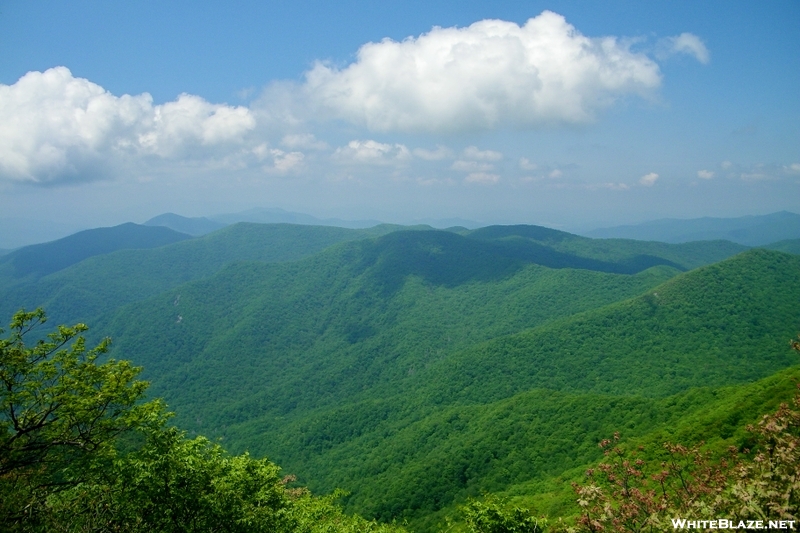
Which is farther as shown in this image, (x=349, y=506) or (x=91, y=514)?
(x=349, y=506)

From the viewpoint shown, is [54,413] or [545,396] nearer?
[54,413]

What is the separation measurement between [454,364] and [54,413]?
94654 mm

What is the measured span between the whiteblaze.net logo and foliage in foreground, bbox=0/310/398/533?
40.5 feet

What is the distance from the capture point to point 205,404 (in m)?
124

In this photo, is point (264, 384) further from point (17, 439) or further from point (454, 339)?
point (17, 439)

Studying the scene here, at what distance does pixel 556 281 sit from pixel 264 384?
106 metres

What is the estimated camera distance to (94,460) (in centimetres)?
1300

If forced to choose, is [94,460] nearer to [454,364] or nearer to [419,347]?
[454,364]

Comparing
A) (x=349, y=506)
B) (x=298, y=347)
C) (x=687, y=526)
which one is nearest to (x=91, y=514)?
(x=687, y=526)

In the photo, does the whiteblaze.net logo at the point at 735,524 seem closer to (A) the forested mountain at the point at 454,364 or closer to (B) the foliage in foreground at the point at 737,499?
(B) the foliage in foreground at the point at 737,499

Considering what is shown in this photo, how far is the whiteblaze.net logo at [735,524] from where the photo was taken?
708 cm

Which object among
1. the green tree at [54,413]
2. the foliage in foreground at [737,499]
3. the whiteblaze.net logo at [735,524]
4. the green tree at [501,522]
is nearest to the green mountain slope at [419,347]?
the green tree at [501,522]

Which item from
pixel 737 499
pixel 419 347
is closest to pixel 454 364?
pixel 419 347

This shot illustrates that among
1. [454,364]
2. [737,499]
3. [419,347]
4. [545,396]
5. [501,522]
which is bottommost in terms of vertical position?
[419,347]
